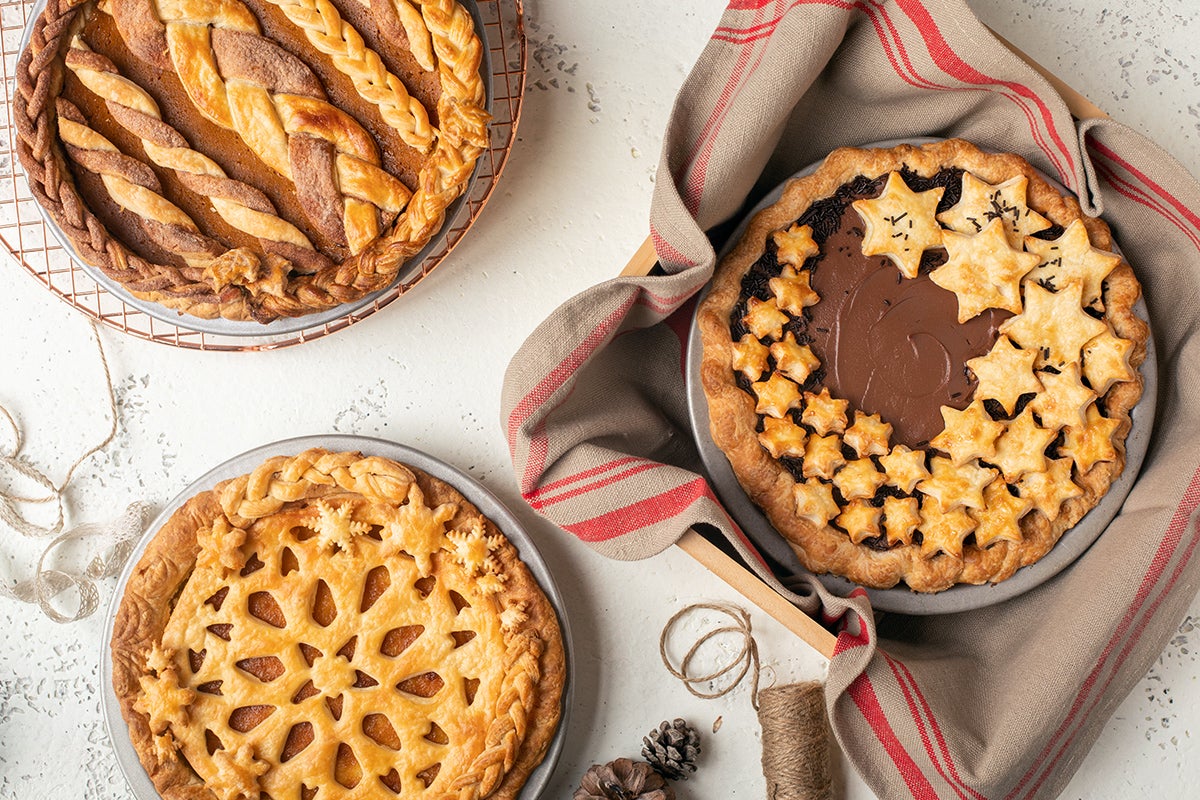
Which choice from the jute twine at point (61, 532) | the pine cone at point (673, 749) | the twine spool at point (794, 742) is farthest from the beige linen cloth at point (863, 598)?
the jute twine at point (61, 532)

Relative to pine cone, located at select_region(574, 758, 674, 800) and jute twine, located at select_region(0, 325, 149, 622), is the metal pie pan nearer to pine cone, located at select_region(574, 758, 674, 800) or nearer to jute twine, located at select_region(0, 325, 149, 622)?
pine cone, located at select_region(574, 758, 674, 800)

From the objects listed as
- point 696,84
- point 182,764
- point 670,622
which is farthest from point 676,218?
point 182,764

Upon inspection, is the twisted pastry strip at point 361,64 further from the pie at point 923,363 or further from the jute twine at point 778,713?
the jute twine at point 778,713

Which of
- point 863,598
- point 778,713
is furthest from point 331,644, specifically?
point 863,598

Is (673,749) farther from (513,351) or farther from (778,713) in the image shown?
(513,351)

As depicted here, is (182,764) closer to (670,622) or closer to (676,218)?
(670,622)

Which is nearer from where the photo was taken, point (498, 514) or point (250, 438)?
point (498, 514)
